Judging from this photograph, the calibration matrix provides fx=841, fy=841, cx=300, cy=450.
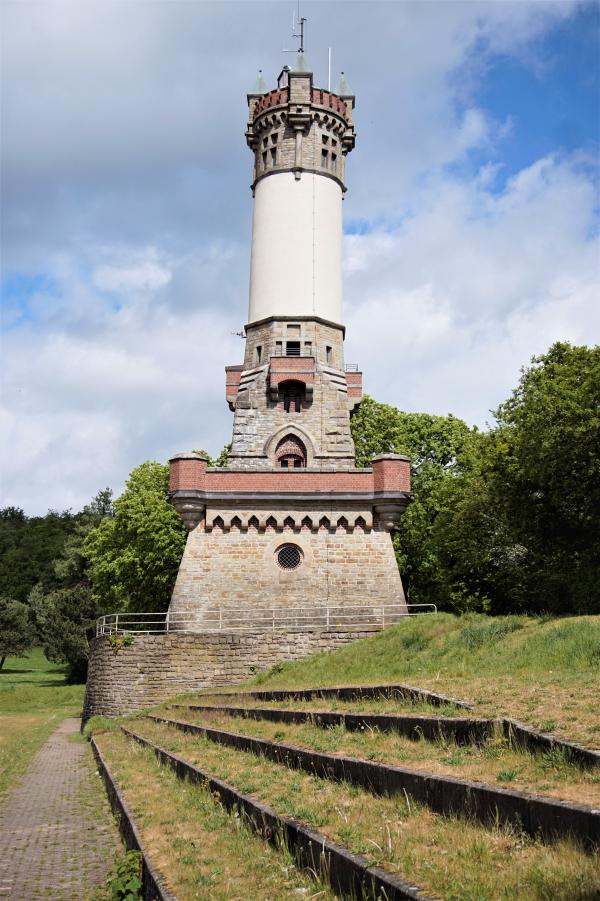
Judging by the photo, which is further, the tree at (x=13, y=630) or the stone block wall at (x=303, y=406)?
the tree at (x=13, y=630)

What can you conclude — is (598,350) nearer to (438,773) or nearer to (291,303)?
(291,303)

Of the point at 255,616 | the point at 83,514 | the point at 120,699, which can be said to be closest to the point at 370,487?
the point at 255,616

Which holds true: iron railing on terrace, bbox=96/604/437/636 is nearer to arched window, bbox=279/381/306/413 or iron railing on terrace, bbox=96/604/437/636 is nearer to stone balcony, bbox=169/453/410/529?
stone balcony, bbox=169/453/410/529

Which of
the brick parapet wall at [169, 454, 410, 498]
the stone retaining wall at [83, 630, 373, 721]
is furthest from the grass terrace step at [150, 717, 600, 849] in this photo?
the brick parapet wall at [169, 454, 410, 498]

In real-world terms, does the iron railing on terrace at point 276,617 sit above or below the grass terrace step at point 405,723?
above

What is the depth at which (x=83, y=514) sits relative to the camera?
76.3 metres

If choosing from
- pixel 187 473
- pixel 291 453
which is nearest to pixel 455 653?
pixel 187 473

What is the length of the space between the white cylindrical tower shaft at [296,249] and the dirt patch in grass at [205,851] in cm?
2471

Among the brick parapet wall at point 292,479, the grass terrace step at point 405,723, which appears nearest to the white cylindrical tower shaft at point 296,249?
the brick parapet wall at point 292,479

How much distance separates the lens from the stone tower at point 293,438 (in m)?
29.8

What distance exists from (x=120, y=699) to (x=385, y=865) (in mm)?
22854

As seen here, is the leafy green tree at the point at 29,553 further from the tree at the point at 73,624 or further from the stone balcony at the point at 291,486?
the stone balcony at the point at 291,486

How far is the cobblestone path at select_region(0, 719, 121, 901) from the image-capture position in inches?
348

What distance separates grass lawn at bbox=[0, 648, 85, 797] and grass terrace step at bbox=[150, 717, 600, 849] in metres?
8.51
